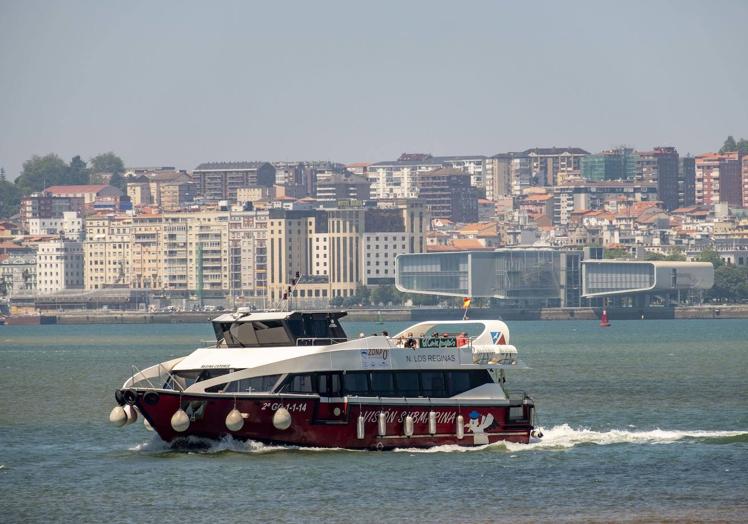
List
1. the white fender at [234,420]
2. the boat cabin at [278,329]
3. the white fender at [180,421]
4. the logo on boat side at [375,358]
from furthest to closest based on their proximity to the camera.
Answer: the boat cabin at [278,329]
the logo on boat side at [375,358]
the white fender at [180,421]
the white fender at [234,420]

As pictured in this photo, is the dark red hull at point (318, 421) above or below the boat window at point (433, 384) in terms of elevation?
below

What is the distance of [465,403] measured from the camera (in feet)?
140

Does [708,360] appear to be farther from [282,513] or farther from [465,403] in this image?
[282,513]

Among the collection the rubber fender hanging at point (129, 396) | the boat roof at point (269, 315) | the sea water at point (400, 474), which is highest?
the boat roof at point (269, 315)

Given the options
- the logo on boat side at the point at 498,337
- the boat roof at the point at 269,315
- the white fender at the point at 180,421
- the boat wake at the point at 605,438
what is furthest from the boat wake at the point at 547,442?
the boat roof at the point at 269,315

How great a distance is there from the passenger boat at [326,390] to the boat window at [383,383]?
21mm

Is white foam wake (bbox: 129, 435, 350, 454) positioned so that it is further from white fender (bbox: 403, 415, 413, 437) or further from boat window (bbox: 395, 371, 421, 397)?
boat window (bbox: 395, 371, 421, 397)

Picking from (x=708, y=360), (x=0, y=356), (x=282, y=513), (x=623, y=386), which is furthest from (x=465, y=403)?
(x=0, y=356)

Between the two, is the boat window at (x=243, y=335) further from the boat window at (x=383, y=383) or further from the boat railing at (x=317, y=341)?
the boat window at (x=383, y=383)

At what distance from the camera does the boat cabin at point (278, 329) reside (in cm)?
4281

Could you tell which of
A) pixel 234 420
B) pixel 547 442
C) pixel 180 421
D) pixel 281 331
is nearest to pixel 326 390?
pixel 281 331

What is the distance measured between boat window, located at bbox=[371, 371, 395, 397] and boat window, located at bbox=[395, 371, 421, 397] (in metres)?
0.14

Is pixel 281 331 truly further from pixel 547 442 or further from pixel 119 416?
pixel 547 442

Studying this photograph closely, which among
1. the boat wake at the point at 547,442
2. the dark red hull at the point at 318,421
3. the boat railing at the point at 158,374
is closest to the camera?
the dark red hull at the point at 318,421
